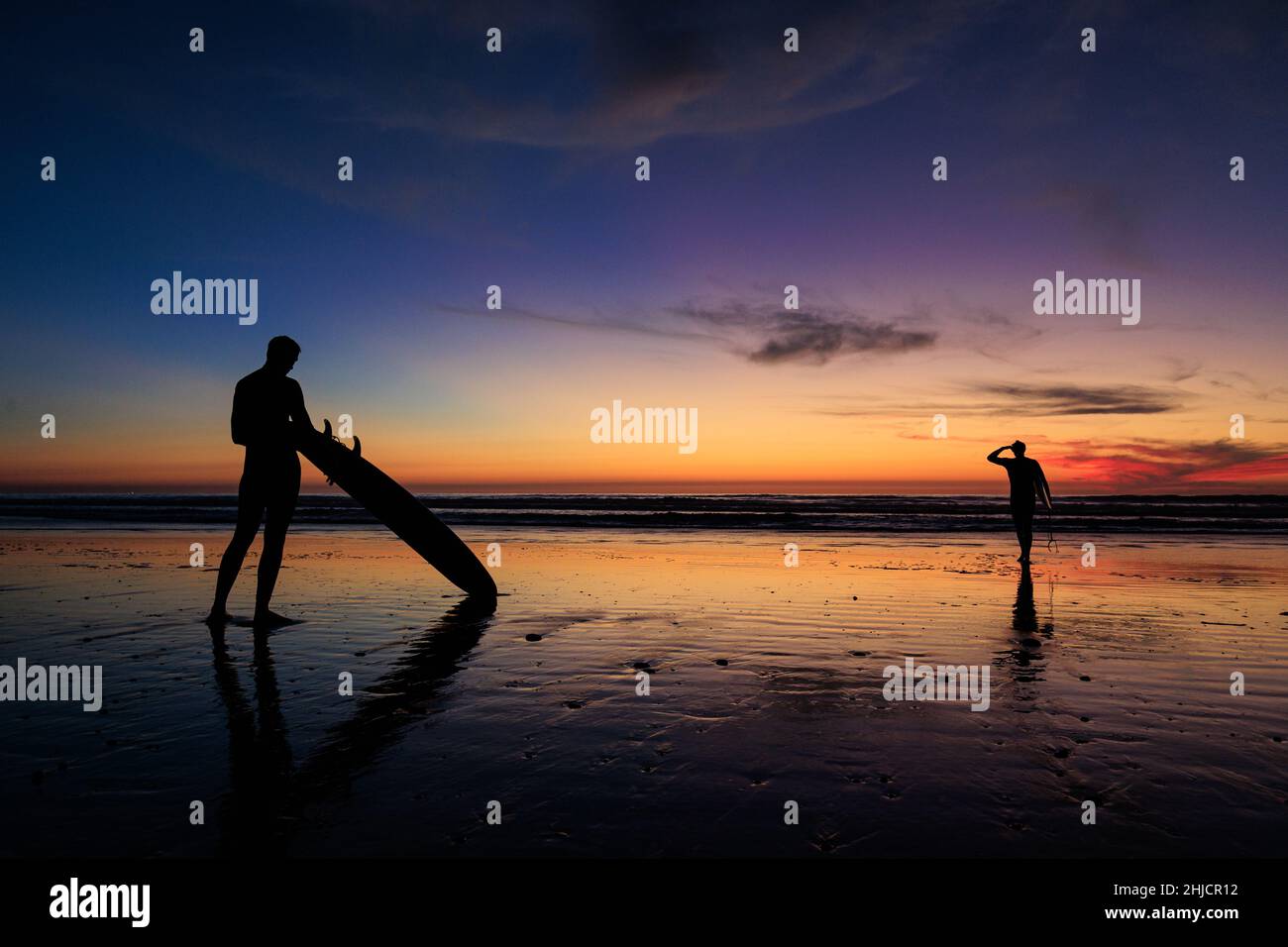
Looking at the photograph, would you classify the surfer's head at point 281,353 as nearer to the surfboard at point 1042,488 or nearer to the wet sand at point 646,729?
the wet sand at point 646,729

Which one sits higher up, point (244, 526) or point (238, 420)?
point (238, 420)

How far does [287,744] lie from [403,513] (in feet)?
18.2

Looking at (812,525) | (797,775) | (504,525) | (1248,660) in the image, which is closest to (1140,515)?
(812,525)

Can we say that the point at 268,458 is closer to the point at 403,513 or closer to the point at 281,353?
the point at 281,353

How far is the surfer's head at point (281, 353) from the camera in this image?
281 inches

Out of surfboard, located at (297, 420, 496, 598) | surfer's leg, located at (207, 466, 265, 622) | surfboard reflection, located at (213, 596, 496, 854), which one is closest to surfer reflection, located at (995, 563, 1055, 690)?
surfboard reflection, located at (213, 596, 496, 854)

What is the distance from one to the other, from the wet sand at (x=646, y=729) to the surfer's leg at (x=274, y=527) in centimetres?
35

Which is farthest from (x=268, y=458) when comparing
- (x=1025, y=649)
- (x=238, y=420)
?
(x=1025, y=649)

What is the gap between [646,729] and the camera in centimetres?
422

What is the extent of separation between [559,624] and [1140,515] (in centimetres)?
3180

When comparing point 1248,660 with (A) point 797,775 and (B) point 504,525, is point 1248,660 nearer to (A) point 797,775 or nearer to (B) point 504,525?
(A) point 797,775

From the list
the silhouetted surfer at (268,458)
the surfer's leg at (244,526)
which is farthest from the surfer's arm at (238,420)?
the surfer's leg at (244,526)

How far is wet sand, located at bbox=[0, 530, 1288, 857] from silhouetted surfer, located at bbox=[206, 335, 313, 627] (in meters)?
0.63

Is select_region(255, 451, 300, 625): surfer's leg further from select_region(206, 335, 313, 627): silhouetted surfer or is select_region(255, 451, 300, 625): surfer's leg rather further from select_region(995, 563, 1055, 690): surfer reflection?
select_region(995, 563, 1055, 690): surfer reflection
